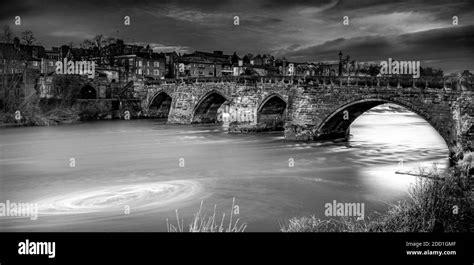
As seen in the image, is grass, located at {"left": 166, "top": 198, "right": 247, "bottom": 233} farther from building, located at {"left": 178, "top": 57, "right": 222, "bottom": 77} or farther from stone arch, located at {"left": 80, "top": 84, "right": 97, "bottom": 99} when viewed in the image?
building, located at {"left": 178, "top": 57, "right": 222, "bottom": 77}

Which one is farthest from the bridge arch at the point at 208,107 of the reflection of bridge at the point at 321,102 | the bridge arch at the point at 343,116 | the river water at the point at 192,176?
the bridge arch at the point at 343,116

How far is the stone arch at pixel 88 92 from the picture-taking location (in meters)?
55.0

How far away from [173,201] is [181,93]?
32873 mm

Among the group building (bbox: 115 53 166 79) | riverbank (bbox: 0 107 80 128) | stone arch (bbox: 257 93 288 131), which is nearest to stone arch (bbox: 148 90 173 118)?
riverbank (bbox: 0 107 80 128)

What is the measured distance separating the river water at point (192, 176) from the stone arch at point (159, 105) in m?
20.6

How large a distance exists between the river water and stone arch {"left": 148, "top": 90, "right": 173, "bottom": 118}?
20638 mm

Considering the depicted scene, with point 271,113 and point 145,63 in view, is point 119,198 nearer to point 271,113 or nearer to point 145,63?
point 271,113

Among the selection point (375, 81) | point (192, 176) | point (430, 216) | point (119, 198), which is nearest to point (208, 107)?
point (375, 81)

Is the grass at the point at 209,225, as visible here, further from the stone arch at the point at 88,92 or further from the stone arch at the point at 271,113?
the stone arch at the point at 88,92
